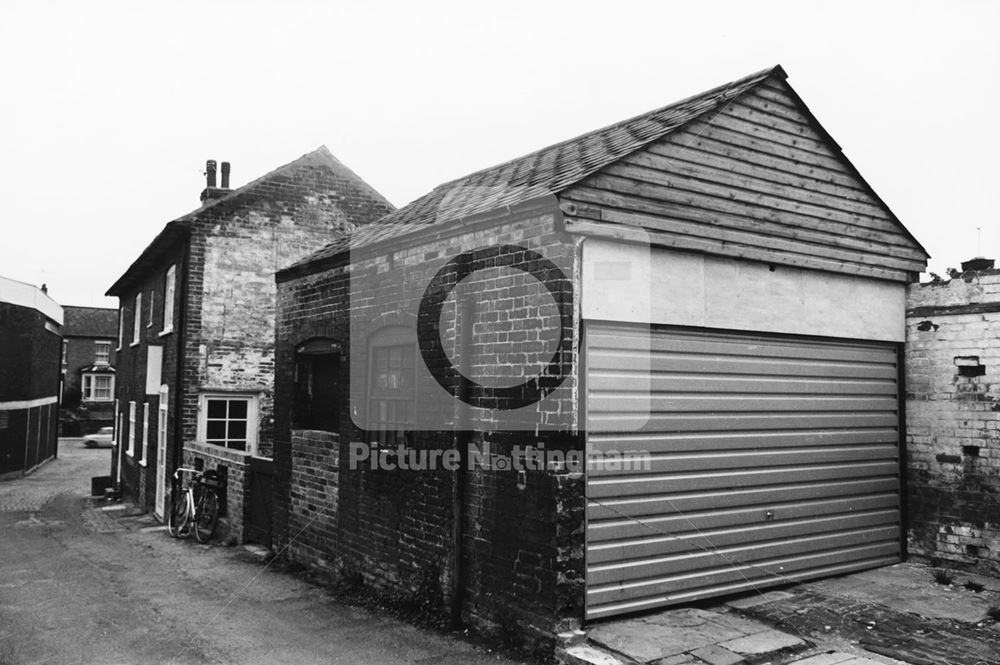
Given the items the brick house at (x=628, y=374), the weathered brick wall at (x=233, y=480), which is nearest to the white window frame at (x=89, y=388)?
the weathered brick wall at (x=233, y=480)

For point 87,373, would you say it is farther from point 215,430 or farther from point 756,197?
point 756,197

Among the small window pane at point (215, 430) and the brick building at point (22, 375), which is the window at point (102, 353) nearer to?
the brick building at point (22, 375)

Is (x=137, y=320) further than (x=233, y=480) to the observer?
Yes

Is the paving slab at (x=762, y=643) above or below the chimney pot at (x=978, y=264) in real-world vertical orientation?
below

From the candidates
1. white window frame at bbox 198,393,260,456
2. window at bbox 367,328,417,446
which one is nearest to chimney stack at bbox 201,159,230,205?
white window frame at bbox 198,393,260,456

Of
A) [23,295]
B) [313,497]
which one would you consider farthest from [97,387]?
[313,497]

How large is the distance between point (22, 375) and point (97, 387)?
21186 millimetres

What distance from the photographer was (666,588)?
6801 millimetres

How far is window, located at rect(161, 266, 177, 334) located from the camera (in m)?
16.3

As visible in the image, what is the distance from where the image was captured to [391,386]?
859 centimetres

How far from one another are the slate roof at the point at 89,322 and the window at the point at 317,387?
4194 centimetres

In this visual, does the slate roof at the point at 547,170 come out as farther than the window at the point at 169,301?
No

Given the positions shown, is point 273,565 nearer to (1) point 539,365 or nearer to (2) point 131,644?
(2) point 131,644

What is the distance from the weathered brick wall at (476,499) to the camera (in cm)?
618
